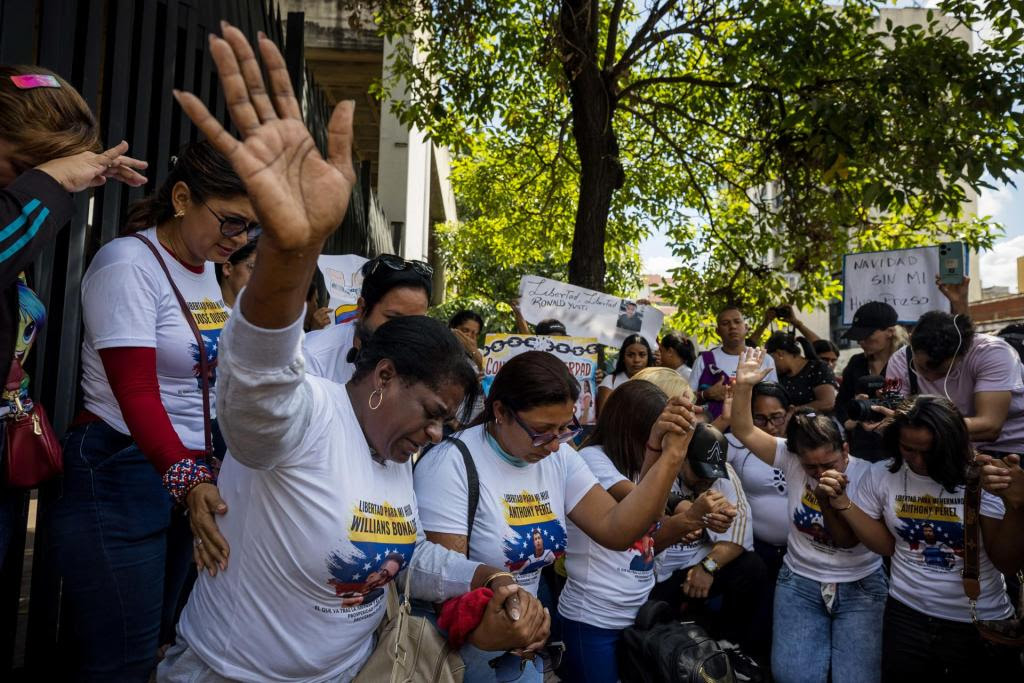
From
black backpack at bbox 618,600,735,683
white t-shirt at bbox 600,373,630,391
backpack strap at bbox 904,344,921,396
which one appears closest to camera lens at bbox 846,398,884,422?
backpack strap at bbox 904,344,921,396

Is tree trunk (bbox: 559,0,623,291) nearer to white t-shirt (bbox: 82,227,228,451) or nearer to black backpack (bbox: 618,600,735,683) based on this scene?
black backpack (bbox: 618,600,735,683)

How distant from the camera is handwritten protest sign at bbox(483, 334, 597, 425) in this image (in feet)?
20.9

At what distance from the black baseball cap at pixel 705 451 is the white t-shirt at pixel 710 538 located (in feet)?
1.60

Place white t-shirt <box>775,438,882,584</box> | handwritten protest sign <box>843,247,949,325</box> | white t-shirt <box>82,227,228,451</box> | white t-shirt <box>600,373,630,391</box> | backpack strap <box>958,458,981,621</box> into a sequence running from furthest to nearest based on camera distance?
white t-shirt <box>600,373,630,391</box> < handwritten protest sign <box>843,247,949,325</box> < white t-shirt <box>775,438,882,584</box> < backpack strap <box>958,458,981,621</box> < white t-shirt <box>82,227,228,451</box>

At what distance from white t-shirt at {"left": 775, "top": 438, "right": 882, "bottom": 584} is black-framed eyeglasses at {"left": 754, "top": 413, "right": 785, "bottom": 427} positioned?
714mm

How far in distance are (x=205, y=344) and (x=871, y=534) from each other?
10.8ft

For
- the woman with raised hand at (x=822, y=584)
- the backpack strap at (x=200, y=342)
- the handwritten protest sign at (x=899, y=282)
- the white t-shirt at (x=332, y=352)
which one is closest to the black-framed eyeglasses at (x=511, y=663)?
the backpack strap at (x=200, y=342)

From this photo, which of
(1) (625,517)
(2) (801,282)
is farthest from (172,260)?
(2) (801,282)

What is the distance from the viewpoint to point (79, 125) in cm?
221

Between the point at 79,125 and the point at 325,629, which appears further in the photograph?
the point at 79,125

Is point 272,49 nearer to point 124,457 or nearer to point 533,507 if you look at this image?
point 124,457

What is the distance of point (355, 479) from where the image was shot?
197 centimetres

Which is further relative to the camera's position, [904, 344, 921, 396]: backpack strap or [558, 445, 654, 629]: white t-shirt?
[904, 344, 921, 396]: backpack strap

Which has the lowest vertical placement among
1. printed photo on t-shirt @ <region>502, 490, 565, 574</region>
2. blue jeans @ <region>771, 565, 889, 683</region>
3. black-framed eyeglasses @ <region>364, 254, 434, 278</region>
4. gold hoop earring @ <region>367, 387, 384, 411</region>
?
blue jeans @ <region>771, 565, 889, 683</region>
